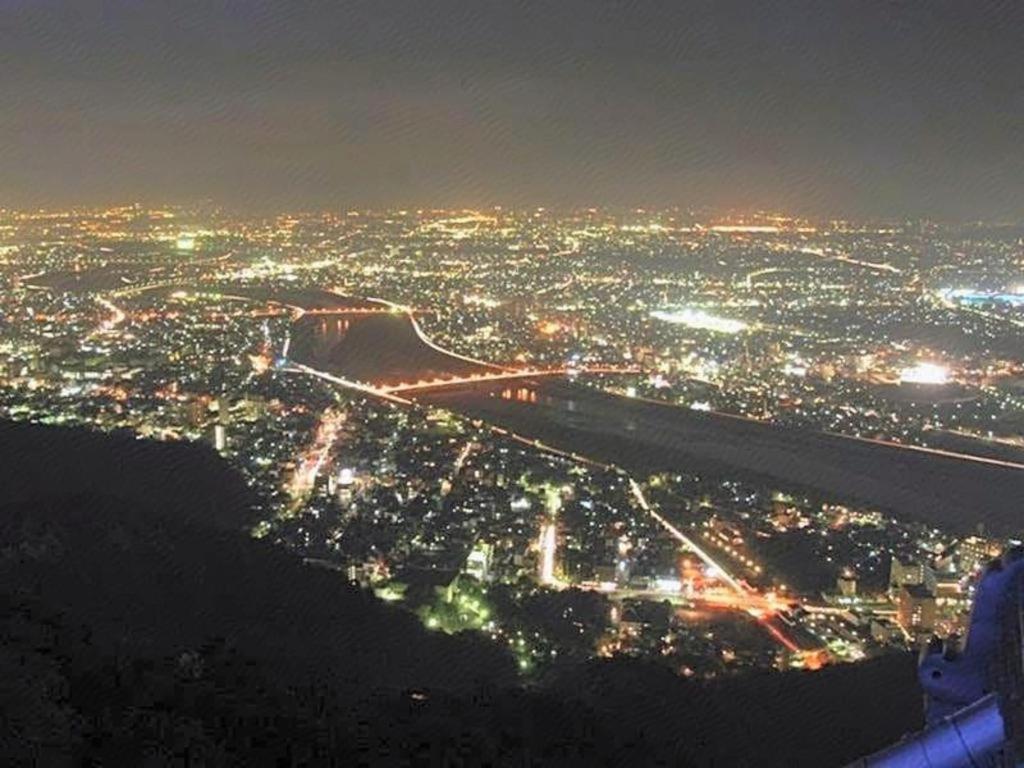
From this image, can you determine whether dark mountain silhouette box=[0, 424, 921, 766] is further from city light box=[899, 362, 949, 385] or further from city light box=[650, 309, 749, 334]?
city light box=[650, 309, 749, 334]

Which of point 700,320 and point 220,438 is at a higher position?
point 700,320

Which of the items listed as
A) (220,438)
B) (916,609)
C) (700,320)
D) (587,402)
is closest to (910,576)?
(916,609)

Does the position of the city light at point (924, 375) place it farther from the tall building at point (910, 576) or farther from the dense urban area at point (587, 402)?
the tall building at point (910, 576)

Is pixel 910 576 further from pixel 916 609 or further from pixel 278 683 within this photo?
pixel 278 683

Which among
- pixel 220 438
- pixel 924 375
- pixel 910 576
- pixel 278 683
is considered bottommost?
pixel 220 438

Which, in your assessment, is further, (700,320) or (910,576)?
(700,320)

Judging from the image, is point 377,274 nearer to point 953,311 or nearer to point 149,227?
point 149,227

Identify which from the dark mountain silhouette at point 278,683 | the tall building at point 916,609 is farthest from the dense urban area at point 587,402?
the dark mountain silhouette at point 278,683

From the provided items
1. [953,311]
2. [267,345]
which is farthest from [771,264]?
[267,345]
